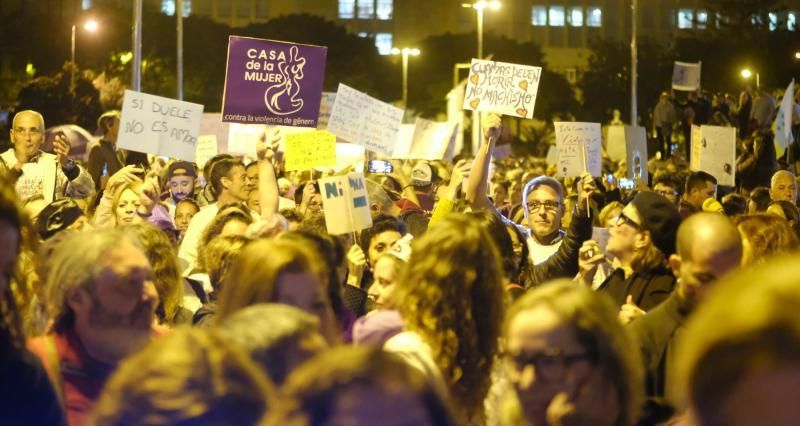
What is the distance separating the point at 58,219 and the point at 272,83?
440cm

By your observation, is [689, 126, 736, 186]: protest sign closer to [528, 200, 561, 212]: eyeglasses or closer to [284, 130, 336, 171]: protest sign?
[284, 130, 336, 171]: protest sign

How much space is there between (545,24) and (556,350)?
11738 centimetres

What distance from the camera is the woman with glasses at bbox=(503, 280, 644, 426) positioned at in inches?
127

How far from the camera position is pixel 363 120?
13.1 m

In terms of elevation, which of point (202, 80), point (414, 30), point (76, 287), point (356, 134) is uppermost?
point (414, 30)

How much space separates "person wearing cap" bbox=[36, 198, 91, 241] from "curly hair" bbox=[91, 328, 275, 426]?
5008mm

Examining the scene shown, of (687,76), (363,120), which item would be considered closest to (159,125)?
(363,120)

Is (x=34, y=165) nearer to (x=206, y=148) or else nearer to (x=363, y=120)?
(x=363, y=120)

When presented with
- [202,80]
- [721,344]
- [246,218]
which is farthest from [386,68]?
[721,344]

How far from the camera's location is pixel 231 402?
2.38 m

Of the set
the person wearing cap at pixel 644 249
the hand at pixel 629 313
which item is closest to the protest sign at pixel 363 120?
the person wearing cap at pixel 644 249

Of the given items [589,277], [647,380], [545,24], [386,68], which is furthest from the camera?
[545,24]

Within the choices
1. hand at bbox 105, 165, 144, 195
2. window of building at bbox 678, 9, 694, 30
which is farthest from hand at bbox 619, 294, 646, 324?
window of building at bbox 678, 9, 694, 30

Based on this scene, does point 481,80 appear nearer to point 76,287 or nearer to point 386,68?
point 76,287
